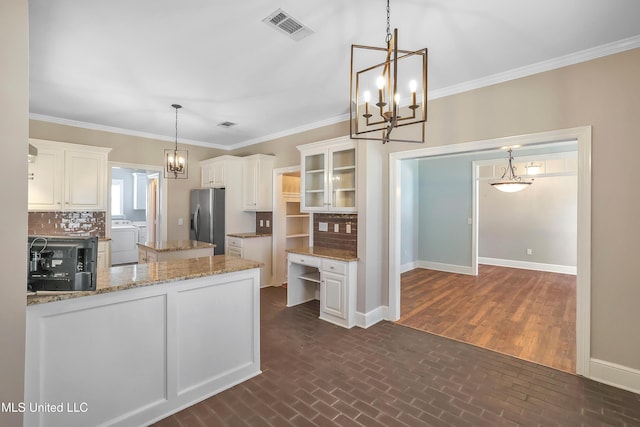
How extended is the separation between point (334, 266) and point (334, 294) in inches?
14.0

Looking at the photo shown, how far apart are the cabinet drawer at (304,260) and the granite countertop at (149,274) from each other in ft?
4.64

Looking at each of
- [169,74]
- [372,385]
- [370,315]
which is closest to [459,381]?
[372,385]

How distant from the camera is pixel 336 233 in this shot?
175 inches

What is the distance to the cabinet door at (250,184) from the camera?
18.1ft

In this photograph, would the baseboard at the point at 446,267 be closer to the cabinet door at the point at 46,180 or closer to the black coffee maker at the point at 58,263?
the black coffee maker at the point at 58,263

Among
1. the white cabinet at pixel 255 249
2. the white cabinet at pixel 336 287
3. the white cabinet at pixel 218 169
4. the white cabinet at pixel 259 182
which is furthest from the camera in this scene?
the white cabinet at pixel 218 169

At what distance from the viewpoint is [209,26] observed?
2.29 m

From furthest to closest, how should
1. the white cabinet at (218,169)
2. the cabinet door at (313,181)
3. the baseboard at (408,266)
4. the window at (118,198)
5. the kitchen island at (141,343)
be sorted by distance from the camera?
the window at (118,198) → the baseboard at (408,266) → the white cabinet at (218,169) → the cabinet door at (313,181) → the kitchen island at (141,343)

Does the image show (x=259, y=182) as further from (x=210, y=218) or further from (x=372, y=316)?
(x=372, y=316)

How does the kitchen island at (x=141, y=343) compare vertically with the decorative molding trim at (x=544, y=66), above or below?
below

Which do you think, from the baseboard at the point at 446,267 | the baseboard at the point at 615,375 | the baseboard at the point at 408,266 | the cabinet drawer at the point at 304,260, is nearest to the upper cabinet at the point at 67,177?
the cabinet drawer at the point at 304,260

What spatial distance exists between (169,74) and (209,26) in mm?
1074

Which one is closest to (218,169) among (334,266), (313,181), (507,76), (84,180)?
(84,180)

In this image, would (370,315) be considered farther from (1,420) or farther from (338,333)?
(1,420)
